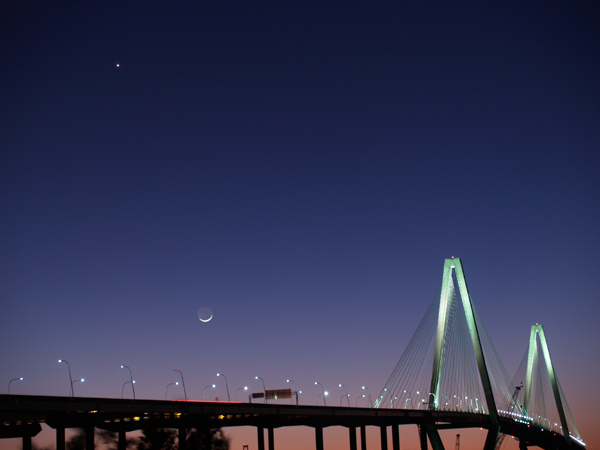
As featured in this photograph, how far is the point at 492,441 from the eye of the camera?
245 ft

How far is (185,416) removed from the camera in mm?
56312

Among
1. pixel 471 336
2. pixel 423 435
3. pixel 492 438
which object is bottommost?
pixel 423 435

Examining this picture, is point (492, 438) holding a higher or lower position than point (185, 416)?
lower

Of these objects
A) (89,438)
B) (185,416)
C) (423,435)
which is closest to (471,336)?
(423,435)

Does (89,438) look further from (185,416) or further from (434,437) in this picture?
(434,437)

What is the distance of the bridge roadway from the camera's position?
145 feet

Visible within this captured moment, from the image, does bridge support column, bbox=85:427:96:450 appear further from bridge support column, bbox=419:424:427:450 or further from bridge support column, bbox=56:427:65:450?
bridge support column, bbox=419:424:427:450

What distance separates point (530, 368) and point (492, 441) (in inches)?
2110

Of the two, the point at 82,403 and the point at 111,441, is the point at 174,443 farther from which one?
the point at 82,403

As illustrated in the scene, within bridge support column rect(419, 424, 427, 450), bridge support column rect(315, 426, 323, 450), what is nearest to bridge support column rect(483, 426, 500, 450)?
bridge support column rect(419, 424, 427, 450)

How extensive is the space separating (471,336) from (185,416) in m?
36.9

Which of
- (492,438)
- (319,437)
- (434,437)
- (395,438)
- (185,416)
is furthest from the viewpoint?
(395,438)

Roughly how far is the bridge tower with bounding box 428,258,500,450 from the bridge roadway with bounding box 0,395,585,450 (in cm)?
566

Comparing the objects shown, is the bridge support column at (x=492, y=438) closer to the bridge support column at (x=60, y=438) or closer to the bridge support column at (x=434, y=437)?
the bridge support column at (x=434, y=437)
